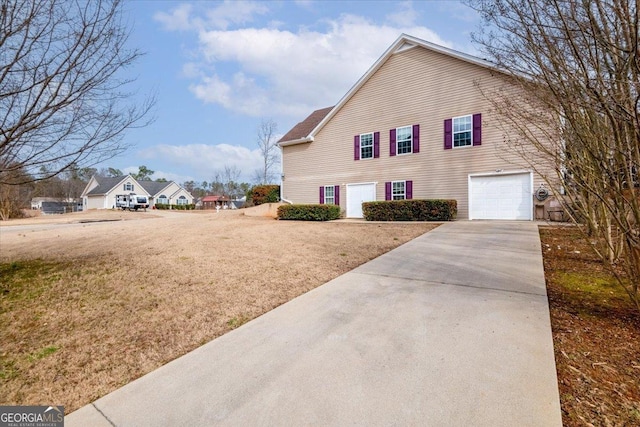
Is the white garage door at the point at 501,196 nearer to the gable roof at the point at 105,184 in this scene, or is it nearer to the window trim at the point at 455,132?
the window trim at the point at 455,132

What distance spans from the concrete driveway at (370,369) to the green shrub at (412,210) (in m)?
9.03

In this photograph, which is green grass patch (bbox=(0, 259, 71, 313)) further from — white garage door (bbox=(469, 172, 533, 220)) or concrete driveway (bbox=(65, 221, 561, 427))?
white garage door (bbox=(469, 172, 533, 220))

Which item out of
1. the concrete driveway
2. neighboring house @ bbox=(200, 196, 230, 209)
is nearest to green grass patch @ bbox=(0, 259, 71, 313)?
the concrete driveway

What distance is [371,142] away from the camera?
15859 millimetres

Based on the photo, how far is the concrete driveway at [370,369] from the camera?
1.82 metres

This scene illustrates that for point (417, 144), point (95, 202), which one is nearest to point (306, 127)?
point (417, 144)

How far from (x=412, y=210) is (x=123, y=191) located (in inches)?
1867

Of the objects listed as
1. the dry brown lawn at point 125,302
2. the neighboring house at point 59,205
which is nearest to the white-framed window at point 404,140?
the dry brown lawn at point 125,302

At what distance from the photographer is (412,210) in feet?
43.2

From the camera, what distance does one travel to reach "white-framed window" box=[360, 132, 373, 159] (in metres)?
15.9

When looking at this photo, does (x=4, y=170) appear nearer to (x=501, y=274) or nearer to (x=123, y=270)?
(x=123, y=270)

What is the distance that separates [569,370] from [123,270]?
616cm

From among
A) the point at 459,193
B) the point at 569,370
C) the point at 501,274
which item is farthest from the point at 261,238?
the point at 459,193

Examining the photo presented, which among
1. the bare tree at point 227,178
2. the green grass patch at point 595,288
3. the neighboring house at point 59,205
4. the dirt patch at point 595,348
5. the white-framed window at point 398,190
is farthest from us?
the bare tree at point 227,178
